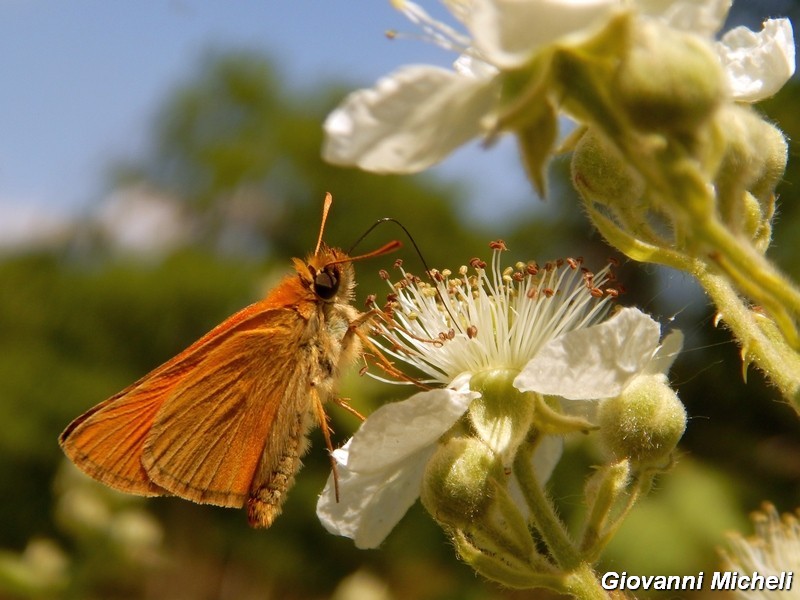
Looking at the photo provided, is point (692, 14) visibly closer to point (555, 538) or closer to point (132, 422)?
point (555, 538)

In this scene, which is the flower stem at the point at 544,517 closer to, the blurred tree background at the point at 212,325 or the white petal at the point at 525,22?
the white petal at the point at 525,22

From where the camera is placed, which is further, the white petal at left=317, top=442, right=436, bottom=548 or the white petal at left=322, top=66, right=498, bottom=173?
the white petal at left=317, top=442, right=436, bottom=548

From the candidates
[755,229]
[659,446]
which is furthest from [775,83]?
[659,446]

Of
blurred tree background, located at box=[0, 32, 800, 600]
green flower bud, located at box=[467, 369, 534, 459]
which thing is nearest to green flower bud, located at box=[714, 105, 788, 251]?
green flower bud, located at box=[467, 369, 534, 459]

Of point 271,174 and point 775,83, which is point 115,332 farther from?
point 775,83

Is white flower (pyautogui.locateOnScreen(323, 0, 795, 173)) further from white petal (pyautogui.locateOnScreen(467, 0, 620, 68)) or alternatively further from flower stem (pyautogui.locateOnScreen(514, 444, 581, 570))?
flower stem (pyautogui.locateOnScreen(514, 444, 581, 570))

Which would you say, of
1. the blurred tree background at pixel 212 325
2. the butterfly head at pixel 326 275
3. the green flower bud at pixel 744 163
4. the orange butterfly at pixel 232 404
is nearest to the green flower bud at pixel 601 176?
the green flower bud at pixel 744 163
